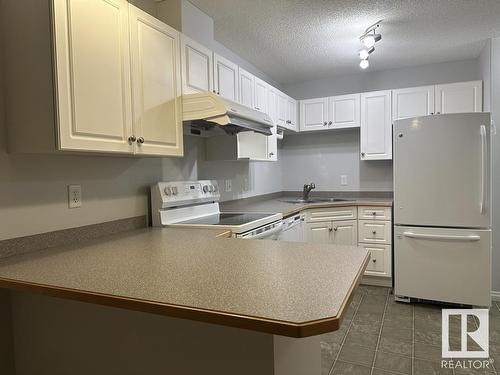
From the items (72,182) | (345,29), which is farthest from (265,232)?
(345,29)

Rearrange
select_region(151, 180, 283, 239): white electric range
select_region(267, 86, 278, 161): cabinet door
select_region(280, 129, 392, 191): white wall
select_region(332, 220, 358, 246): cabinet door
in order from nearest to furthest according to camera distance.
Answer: select_region(151, 180, 283, 239): white electric range
select_region(267, 86, 278, 161): cabinet door
select_region(332, 220, 358, 246): cabinet door
select_region(280, 129, 392, 191): white wall

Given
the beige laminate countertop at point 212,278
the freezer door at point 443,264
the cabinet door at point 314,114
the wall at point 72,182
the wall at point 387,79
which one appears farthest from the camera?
the cabinet door at point 314,114

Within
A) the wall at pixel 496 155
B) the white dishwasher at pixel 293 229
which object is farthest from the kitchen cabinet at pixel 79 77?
the wall at pixel 496 155

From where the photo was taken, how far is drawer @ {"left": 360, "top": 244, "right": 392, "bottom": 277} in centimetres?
356

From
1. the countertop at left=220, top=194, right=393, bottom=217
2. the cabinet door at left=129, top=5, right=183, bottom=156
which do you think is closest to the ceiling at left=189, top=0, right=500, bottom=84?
the cabinet door at left=129, top=5, right=183, bottom=156

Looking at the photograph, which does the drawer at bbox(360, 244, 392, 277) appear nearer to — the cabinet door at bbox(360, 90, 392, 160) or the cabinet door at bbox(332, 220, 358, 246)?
the cabinet door at bbox(332, 220, 358, 246)

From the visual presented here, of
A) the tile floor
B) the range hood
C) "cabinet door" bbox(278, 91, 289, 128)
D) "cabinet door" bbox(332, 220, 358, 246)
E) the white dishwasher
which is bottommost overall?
the tile floor

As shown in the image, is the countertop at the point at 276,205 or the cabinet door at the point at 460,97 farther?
the cabinet door at the point at 460,97

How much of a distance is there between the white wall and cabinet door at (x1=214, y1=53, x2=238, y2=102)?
1999 mm

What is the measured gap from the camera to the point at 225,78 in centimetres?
264

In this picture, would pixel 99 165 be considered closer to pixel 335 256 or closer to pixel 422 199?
pixel 335 256

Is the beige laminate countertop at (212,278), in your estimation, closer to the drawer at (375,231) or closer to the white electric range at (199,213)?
the white electric range at (199,213)

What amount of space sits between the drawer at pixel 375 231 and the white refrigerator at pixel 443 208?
0.38 meters

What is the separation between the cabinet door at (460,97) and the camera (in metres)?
3.43
